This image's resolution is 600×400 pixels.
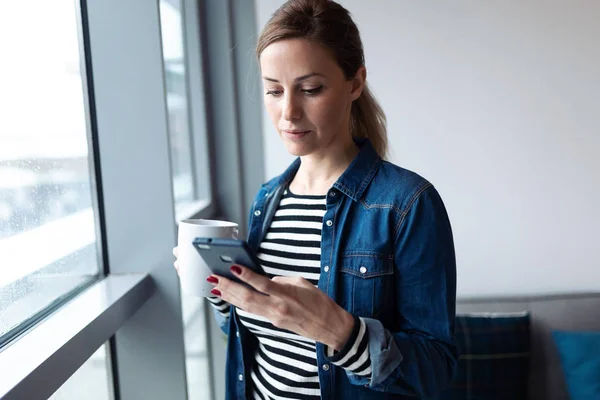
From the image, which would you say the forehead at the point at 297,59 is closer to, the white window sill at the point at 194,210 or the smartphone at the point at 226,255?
the smartphone at the point at 226,255

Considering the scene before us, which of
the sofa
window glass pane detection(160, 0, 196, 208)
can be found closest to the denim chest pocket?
window glass pane detection(160, 0, 196, 208)

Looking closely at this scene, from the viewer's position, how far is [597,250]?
2463mm

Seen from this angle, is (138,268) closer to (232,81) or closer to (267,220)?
(267,220)

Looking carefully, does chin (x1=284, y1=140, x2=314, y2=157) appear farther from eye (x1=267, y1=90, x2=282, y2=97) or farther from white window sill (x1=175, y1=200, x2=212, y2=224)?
white window sill (x1=175, y1=200, x2=212, y2=224)

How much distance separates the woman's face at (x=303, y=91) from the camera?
1021 mm

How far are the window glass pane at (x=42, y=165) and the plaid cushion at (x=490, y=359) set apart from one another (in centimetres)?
138

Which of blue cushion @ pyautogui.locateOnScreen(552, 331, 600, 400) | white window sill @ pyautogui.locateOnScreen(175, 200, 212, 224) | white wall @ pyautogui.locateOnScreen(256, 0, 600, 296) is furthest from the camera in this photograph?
white wall @ pyautogui.locateOnScreen(256, 0, 600, 296)

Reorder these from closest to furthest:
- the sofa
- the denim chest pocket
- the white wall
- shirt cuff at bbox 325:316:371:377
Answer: shirt cuff at bbox 325:316:371:377
the denim chest pocket
the sofa
the white wall

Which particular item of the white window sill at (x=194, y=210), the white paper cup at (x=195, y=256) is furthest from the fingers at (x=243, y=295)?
the white window sill at (x=194, y=210)

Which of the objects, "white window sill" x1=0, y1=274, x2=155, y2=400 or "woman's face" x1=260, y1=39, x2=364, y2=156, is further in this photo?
"woman's face" x1=260, y1=39, x2=364, y2=156

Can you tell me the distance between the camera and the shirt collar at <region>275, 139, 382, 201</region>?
42.0 inches

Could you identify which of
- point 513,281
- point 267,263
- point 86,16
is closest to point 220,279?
point 267,263

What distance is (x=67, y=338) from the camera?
38.3 inches

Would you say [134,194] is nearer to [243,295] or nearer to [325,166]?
[325,166]
